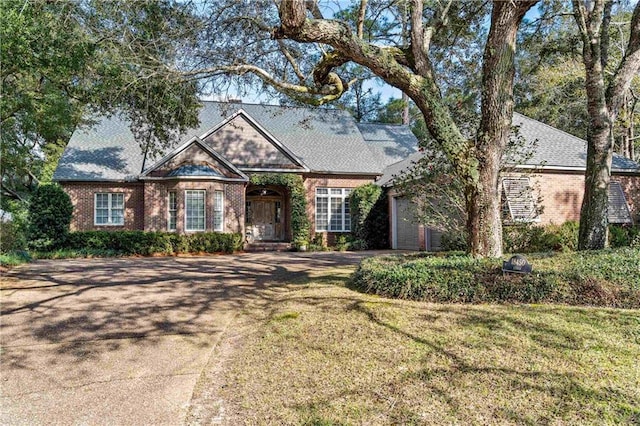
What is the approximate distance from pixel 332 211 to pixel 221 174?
5.82 m

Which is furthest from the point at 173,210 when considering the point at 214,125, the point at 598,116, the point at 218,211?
the point at 598,116

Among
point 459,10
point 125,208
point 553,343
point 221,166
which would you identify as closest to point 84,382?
point 553,343

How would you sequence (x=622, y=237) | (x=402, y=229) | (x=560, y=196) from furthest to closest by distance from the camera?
(x=402, y=229)
(x=560, y=196)
(x=622, y=237)

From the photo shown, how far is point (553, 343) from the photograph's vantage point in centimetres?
449

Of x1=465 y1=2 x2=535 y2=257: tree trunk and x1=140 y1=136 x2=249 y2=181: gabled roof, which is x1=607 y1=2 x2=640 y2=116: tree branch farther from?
x1=140 y1=136 x2=249 y2=181: gabled roof

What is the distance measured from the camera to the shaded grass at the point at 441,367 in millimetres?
3367

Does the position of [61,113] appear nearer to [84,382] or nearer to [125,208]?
[125,208]

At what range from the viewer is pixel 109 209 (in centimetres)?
1972

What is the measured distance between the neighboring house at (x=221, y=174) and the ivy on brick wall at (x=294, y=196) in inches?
18.3

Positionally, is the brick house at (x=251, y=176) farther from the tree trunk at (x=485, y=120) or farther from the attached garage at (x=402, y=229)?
the tree trunk at (x=485, y=120)

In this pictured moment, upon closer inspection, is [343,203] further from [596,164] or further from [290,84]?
[596,164]

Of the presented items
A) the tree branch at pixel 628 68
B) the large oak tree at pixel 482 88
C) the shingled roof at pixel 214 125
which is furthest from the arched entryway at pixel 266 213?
the tree branch at pixel 628 68

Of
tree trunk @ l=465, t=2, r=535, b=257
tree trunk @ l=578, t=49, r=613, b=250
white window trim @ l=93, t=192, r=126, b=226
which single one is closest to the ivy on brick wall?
white window trim @ l=93, t=192, r=126, b=226

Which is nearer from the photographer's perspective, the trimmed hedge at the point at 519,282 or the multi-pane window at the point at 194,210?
the trimmed hedge at the point at 519,282
